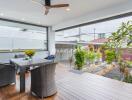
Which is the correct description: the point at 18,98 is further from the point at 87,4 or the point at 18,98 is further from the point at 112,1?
the point at 112,1

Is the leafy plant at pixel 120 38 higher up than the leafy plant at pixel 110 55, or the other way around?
the leafy plant at pixel 120 38

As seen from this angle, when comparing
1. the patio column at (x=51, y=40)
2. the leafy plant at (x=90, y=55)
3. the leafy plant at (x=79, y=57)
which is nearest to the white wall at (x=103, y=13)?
the leafy plant at (x=79, y=57)

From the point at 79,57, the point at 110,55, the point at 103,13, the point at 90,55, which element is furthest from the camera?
the point at 90,55

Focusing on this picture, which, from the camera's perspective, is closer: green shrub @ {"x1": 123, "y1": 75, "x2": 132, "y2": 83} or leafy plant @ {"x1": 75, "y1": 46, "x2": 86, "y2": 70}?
green shrub @ {"x1": 123, "y1": 75, "x2": 132, "y2": 83}

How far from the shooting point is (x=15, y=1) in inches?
150

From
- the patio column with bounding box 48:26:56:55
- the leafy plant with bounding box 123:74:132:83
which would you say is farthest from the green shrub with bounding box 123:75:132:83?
the patio column with bounding box 48:26:56:55

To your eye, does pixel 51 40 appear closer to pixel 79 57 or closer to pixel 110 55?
pixel 79 57

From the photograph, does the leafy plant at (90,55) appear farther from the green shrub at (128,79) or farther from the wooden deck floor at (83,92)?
the wooden deck floor at (83,92)

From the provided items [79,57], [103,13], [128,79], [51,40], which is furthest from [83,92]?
[51,40]

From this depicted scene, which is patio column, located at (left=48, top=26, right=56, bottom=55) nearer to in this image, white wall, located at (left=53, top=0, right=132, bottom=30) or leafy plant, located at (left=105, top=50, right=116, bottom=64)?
white wall, located at (left=53, top=0, right=132, bottom=30)

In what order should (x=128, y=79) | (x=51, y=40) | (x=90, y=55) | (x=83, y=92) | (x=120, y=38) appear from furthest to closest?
(x=51, y=40) < (x=90, y=55) < (x=128, y=79) < (x=120, y=38) < (x=83, y=92)

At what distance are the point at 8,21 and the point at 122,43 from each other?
5546 millimetres

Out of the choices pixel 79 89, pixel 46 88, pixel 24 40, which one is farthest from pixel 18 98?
pixel 24 40

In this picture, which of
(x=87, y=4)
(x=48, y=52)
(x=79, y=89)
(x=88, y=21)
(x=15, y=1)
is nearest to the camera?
(x=79, y=89)
